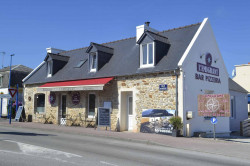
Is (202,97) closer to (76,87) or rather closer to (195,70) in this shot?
(195,70)

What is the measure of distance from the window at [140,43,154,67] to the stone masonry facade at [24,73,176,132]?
976 millimetres

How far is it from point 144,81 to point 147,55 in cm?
180

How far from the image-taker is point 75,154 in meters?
8.38

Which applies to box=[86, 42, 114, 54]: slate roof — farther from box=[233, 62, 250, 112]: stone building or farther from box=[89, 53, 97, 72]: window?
box=[233, 62, 250, 112]: stone building

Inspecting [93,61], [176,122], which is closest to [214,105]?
[176,122]

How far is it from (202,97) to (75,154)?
28.0ft

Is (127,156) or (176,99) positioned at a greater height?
(176,99)

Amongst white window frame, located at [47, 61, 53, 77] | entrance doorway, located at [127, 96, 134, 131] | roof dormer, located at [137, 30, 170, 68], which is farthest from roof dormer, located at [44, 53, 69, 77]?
roof dormer, located at [137, 30, 170, 68]

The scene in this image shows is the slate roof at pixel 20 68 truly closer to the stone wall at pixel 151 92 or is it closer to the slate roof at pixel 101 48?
the slate roof at pixel 101 48

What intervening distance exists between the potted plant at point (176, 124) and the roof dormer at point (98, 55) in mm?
7908

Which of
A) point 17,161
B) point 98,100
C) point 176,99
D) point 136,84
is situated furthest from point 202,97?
point 17,161

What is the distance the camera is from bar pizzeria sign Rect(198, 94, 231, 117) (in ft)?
43.8

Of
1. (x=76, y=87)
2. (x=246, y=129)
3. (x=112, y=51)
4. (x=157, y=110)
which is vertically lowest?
(x=246, y=129)

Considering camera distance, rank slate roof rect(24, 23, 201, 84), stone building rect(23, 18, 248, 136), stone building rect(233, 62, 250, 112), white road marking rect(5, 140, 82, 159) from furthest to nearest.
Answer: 1. stone building rect(233, 62, 250, 112)
2. slate roof rect(24, 23, 201, 84)
3. stone building rect(23, 18, 248, 136)
4. white road marking rect(5, 140, 82, 159)
